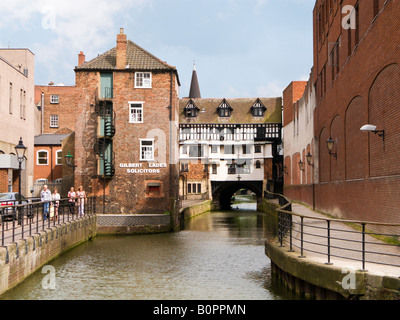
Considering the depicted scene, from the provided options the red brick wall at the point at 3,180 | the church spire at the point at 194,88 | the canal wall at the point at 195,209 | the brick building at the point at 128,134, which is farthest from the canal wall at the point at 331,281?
the church spire at the point at 194,88

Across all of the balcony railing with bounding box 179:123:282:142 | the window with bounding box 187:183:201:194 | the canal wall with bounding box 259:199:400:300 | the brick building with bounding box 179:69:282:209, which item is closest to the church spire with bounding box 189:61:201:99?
the brick building with bounding box 179:69:282:209

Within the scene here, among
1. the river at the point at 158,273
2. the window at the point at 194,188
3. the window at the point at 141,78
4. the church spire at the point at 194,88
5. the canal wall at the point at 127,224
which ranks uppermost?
the church spire at the point at 194,88

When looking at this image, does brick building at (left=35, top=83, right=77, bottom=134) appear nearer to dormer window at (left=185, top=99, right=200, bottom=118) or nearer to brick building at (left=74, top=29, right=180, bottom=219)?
dormer window at (left=185, top=99, right=200, bottom=118)

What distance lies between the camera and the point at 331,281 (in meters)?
8.70

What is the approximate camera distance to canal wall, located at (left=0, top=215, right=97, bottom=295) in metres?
11.5

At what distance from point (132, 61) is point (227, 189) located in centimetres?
3496

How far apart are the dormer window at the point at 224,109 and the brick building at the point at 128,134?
27.9 m

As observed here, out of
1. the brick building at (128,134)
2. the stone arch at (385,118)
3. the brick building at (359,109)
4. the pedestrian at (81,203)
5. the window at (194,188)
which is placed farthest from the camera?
the window at (194,188)

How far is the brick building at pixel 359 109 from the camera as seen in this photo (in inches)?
520

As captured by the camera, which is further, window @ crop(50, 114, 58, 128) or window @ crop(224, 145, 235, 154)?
window @ crop(224, 145, 235, 154)

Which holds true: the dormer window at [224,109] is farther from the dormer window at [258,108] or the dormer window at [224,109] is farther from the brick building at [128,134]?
the brick building at [128,134]

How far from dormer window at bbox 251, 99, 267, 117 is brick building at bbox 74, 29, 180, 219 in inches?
1119
